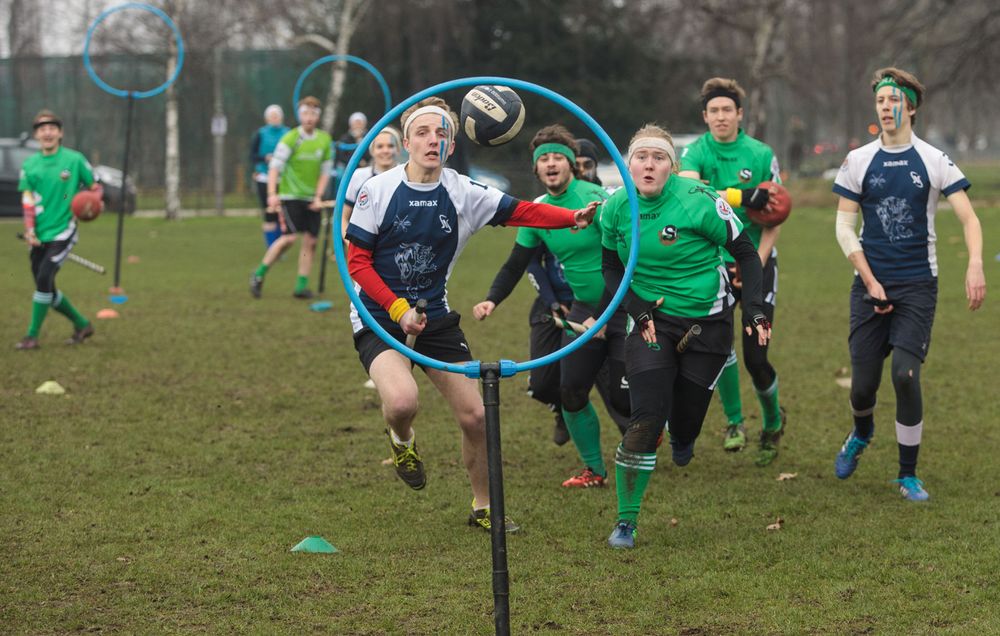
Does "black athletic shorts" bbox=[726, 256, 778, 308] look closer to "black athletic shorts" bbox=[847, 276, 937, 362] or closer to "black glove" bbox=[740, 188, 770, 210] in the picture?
"black glove" bbox=[740, 188, 770, 210]

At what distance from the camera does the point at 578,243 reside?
759cm

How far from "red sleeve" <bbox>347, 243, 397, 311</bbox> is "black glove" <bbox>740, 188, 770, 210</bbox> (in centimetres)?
267

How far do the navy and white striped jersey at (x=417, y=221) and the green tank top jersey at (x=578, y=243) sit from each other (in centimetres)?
129

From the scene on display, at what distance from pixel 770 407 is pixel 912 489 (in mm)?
1244

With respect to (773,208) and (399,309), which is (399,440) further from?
(773,208)

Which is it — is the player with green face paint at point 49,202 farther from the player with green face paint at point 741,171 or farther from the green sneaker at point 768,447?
the green sneaker at point 768,447

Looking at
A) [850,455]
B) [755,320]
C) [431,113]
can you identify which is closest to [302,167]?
[850,455]

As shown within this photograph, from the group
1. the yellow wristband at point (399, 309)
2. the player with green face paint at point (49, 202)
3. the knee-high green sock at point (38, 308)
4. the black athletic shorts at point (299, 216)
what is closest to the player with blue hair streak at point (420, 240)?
the yellow wristband at point (399, 309)

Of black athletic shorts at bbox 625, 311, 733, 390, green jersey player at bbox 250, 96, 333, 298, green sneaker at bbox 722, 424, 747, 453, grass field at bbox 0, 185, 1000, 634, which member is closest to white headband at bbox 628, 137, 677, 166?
black athletic shorts at bbox 625, 311, 733, 390

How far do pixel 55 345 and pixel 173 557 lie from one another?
7290 mm

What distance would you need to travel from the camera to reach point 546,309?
8.16m

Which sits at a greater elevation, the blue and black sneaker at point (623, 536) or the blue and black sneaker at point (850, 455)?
the blue and black sneaker at point (850, 455)

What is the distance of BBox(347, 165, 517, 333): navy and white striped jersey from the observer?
20.2 ft

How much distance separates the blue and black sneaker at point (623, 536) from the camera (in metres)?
6.46
